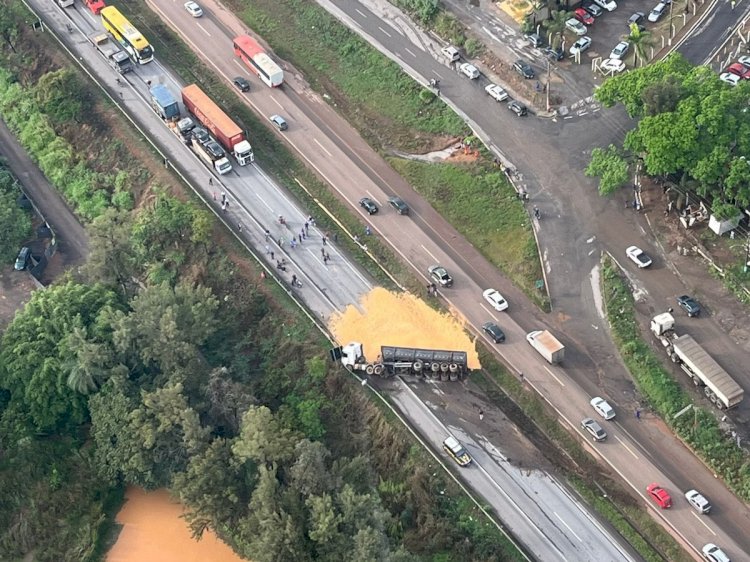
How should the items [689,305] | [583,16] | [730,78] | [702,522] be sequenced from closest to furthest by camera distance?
[702,522] < [689,305] < [730,78] < [583,16]

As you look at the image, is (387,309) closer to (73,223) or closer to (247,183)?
(247,183)

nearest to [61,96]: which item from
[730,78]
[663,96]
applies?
[663,96]

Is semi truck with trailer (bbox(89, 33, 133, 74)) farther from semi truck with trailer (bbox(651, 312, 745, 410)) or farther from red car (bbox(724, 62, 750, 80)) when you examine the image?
semi truck with trailer (bbox(651, 312, 745, 410))

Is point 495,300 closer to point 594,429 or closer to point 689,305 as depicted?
point 594,429

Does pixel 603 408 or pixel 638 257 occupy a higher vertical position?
pixel 638 257

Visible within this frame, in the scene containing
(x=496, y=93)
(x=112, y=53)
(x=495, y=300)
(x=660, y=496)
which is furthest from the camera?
(x=112, y=53)

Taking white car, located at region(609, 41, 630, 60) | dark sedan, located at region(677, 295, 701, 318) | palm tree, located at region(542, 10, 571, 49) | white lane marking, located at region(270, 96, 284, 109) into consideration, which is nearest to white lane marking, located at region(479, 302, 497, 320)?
dark sedan, located at region(677, 295, 701, 318)
